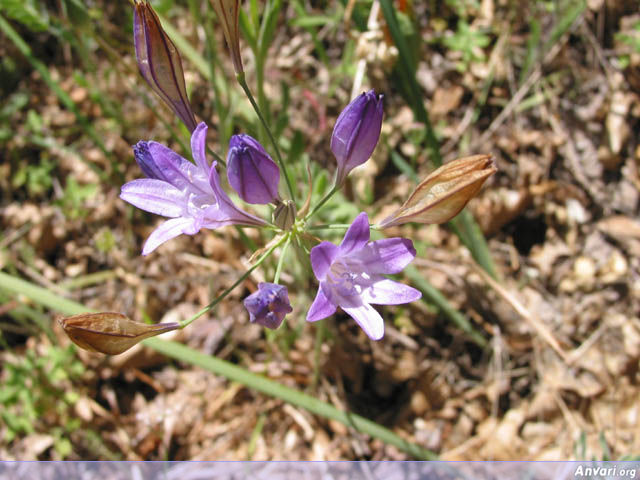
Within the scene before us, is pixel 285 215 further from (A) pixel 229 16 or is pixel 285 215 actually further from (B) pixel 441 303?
(B) pixel 441 303

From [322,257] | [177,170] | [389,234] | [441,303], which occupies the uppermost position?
[177,170]

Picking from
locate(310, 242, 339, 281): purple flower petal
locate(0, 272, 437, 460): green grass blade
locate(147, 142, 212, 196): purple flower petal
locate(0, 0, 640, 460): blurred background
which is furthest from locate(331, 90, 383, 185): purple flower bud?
locate(0, 272, 437, 460): green grass blade

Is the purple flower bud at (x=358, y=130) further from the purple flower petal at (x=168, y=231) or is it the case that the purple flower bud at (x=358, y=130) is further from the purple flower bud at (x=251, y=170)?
the purple flower petal at (x=168, y=231)

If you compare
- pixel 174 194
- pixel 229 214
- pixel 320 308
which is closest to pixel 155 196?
pixel 174 194

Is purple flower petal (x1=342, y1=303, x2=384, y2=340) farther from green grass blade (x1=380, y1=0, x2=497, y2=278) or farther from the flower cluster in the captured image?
green grass blade (x1=380, y1=0, x2=497, y2=278)

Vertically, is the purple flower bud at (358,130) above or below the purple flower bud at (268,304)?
above

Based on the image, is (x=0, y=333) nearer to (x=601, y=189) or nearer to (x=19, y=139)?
(x=19, y=139)

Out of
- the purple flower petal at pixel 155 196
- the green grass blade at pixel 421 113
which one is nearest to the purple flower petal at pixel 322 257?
the purple flower petal at pixel 155 196

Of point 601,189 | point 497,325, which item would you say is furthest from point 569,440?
point 601,189
